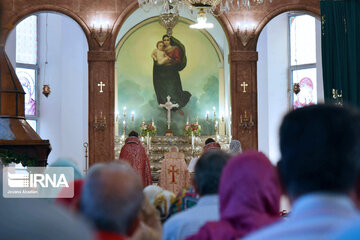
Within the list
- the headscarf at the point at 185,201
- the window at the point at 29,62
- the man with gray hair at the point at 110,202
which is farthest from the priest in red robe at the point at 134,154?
the man with gray hair at the point at 110,202

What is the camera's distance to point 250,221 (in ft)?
9.14

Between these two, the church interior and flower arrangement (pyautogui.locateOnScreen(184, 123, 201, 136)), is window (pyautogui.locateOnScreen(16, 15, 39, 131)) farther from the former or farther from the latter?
flower arrangement (pyautogui.locateOnScreen(184, 123, 201, 136))

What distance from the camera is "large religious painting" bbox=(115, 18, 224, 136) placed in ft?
68.0

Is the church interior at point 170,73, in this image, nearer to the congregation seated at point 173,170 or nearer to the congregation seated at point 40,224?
the congregation seated at point 173,170

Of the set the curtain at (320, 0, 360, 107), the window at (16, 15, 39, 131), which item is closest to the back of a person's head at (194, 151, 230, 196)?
the curtain at (320, 0, 360, 107)

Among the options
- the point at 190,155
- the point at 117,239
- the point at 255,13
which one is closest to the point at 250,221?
the point at 117,239

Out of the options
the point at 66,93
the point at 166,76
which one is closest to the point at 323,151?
the point at 66,93

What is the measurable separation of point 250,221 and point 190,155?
15.9m

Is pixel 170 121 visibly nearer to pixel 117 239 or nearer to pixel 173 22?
pixel 173 22

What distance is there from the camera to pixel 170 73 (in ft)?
69.5

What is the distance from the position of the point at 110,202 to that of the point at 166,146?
17246 millimetres

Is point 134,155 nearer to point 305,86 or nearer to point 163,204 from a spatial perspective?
point 305,86

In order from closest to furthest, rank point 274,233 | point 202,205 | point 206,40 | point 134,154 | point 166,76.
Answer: point 274,233 < point 202,205 < point 134,154 < point 166,76 < point 206,40

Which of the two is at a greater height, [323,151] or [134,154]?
[323,151]
